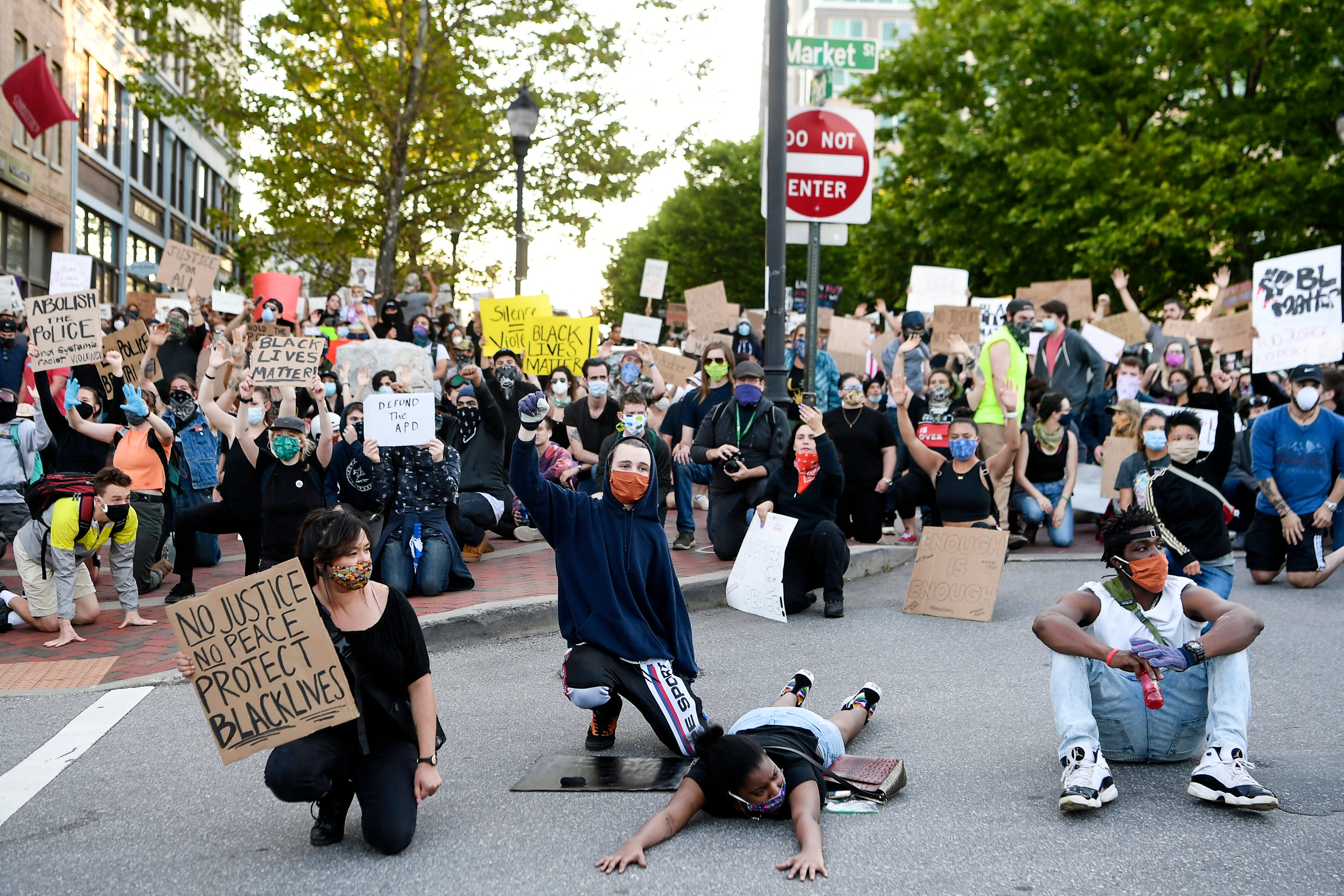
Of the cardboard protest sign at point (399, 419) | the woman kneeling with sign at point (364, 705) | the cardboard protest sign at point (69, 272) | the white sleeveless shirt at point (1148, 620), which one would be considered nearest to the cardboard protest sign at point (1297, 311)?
the white sleeveless shirt at point (1148, 620)

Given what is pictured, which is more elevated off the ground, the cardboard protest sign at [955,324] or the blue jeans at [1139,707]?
the cardboard protest sign at [955,324]

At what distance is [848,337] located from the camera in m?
15.3

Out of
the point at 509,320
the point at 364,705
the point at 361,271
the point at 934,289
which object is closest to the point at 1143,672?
the point at 364,705

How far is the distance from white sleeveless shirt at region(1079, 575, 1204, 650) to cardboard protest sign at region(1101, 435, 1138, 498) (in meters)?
6.69

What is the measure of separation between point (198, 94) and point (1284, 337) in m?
18.8

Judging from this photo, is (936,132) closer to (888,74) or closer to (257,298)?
(888,74)

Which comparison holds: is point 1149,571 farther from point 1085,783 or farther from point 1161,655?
point 1085,783

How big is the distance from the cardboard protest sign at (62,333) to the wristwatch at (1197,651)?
8.74m

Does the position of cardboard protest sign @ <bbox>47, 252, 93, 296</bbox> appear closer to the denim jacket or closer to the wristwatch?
the denim jacket

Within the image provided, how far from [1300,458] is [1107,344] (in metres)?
4.45

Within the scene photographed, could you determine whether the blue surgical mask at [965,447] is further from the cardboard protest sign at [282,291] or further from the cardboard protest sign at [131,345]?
the cardboard protest sign at [282,291]

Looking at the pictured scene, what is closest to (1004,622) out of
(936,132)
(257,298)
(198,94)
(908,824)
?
(908,824)

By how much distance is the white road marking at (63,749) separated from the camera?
5289 mm

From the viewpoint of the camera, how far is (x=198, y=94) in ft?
75.3
